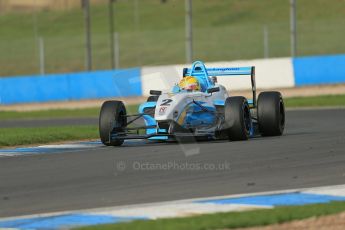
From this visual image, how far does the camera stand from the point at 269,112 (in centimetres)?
1698

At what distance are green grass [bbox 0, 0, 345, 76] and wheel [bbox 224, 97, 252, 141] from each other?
32.0 metres

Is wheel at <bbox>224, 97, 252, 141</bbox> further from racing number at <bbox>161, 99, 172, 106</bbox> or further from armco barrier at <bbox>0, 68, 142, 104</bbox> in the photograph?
armco barrier at <bbox>0, 68, 142, 104</bbox>

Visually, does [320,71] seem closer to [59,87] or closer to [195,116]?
[59,87]

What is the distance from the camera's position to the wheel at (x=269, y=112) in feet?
55.6

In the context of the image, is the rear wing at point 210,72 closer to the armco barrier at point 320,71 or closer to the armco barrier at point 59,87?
the armco barrier at point 320,71

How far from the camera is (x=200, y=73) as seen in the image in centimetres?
1759

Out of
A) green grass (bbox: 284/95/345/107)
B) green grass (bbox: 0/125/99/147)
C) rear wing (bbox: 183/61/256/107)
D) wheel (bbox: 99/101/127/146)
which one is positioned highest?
rear wing (bbox: 183/61/256/107)

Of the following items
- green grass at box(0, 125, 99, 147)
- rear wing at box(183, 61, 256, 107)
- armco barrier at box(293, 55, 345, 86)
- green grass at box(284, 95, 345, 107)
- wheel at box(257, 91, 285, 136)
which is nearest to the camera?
wheel at box(257, 91, 285, 136)

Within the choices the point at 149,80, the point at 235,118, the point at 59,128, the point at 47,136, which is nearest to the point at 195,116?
the point at 235,118

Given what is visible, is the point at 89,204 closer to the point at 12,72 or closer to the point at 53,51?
the point at 12,72

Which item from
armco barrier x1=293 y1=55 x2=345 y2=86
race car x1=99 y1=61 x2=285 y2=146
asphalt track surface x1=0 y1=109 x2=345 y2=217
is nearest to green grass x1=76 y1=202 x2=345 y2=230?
asphalt track surface x1=0 y1=109 x2=345 y2=217

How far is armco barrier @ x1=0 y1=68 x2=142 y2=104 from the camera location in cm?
3697

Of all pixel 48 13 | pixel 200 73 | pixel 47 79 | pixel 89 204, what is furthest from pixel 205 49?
pixel 89 204

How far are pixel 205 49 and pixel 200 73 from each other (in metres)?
36.4
